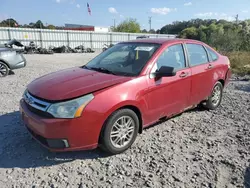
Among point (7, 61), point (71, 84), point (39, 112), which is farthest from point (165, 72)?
point (7, 61)

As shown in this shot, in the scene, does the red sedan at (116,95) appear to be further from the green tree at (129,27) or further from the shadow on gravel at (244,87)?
the green tree at (129,27)

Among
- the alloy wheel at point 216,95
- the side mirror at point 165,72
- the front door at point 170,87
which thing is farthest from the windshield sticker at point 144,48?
the alloy wheel at point 216,95

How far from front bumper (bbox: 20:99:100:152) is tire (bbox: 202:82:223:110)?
2.97 m

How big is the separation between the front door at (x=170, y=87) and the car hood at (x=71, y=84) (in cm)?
53

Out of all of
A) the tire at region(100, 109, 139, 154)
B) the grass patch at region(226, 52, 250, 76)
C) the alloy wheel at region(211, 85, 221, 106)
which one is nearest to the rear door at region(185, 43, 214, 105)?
the alloy wheel at region(211, 85, 221, 106)

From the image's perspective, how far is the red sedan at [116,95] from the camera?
2582mm

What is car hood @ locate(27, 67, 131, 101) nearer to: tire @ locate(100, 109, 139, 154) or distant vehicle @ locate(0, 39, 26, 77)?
tire @ locate(100, 109, 139, 154)

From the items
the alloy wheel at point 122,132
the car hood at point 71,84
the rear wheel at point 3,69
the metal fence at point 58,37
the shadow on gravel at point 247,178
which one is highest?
the metal fence at point 58,37

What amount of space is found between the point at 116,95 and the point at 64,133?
804 millimetres

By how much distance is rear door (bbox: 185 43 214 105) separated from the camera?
3.97 m

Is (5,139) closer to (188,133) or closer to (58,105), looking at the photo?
(58,105)

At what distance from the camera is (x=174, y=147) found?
10.7 ft

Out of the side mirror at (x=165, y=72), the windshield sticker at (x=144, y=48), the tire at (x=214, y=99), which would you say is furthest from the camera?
the tire at (x=214, y=99)

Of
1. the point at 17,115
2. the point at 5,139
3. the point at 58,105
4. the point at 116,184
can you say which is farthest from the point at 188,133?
the point at 17,115
